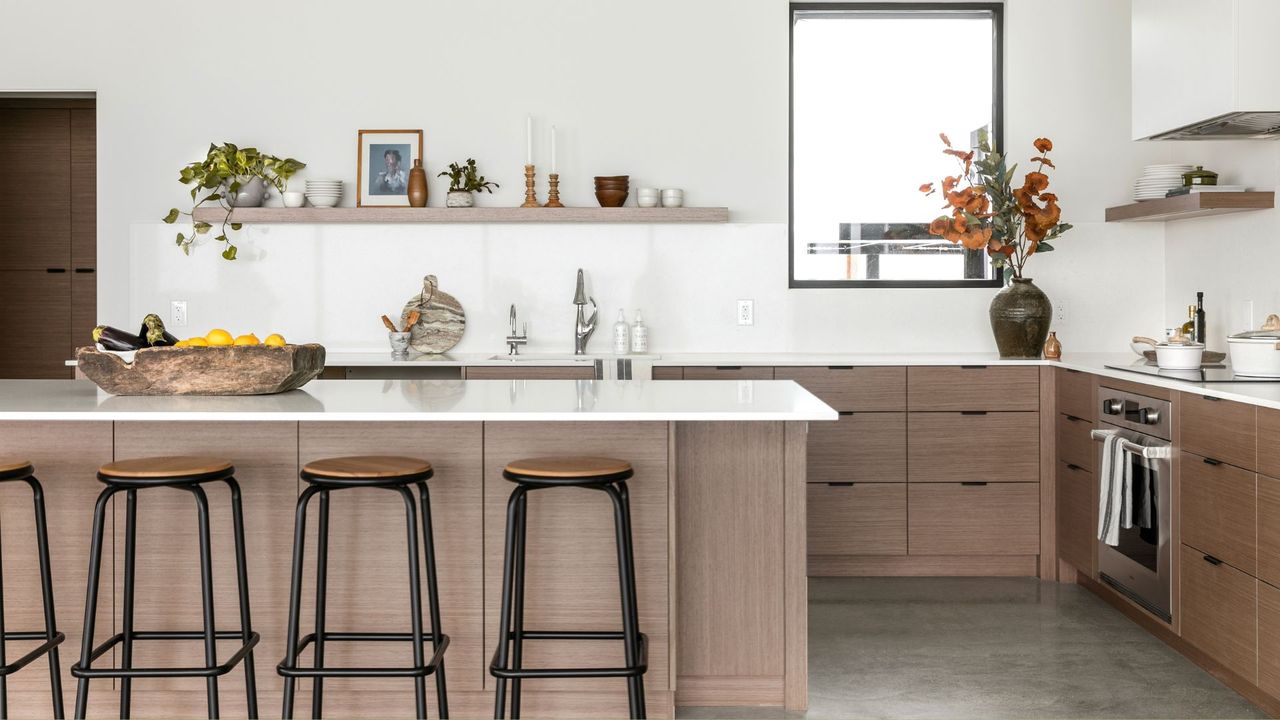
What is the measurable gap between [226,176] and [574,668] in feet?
10.5

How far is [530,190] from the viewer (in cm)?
507

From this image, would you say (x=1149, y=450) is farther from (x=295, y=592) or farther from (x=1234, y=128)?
(x=295, y=592)

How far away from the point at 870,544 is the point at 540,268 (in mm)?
1917

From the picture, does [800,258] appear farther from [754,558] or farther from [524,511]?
[524,511]

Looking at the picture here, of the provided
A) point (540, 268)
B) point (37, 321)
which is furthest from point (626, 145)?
point (37, 321)

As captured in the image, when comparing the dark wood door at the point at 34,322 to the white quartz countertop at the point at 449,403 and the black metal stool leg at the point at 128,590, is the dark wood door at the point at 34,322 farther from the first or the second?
the black metal stool leg at the point at 128,590

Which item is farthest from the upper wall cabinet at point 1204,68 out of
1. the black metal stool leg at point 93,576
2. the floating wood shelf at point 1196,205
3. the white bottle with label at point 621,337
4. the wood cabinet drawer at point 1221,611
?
the black metal stool leg at point 93,576

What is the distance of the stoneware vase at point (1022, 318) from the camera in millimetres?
4750

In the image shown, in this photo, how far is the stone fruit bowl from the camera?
2.93 meters

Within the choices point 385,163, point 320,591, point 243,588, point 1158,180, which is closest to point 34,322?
point 385,163

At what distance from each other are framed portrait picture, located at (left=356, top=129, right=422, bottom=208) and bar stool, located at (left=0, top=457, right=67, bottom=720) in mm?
2548

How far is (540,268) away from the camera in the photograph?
5.23 meters

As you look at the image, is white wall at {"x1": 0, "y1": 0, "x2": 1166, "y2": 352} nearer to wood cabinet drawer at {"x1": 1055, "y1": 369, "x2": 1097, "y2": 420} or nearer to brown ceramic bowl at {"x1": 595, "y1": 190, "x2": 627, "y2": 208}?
brown ceramic bowl at {"x1": 595, "y1": 190, "x2": 627, "y2": 208}

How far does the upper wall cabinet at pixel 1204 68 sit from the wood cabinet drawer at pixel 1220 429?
3.22 feet
